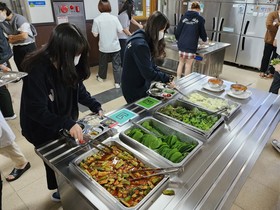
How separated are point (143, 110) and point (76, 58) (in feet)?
2.00

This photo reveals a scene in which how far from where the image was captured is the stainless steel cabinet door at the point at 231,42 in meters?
4.75

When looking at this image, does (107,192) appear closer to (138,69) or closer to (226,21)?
(138,69)

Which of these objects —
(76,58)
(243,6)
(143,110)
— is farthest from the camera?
(243,6)

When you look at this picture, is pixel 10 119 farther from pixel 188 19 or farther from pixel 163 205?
pixel 188 19

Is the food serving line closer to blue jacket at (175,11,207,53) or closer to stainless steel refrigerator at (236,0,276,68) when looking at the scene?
blue jacket at (175,11,207,53)

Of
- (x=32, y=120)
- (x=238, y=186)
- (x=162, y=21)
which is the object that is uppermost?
(x=162, y=21)

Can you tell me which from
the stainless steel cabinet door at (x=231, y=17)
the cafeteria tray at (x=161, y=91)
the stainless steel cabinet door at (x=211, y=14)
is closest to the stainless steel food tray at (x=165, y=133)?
the cafeteria tray at (x=161, y=91)

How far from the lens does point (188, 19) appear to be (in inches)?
132

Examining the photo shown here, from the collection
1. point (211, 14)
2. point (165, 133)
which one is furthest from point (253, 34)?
point (165, 133)

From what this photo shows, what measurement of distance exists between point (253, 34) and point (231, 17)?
23.4 inches

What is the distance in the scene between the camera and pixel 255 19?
4.33m

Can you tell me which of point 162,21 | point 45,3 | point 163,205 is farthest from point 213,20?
point 163,205

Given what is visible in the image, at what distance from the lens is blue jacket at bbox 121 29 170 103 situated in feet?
5.40

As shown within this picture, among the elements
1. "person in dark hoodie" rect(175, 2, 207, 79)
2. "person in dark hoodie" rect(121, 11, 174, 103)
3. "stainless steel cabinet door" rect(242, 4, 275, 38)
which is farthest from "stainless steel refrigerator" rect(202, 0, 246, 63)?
"person in dark hoodie" rect(121, 11, 174, 103)
